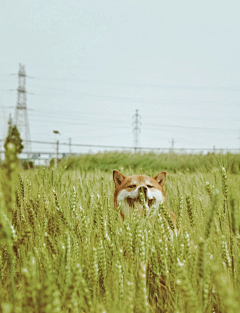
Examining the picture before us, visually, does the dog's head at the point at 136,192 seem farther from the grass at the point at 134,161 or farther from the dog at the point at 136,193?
the grass at the point at 134,161

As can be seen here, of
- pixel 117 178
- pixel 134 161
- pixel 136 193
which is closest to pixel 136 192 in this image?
pixel 136 193

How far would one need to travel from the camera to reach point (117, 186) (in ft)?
6.25

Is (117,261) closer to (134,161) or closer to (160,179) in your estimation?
(160,179)

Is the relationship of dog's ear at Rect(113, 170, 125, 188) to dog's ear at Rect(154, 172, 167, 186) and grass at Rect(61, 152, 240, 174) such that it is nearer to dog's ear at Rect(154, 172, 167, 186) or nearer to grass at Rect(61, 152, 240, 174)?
dog's ear at Rect(154, 172, 167, 186)

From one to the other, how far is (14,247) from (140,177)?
1176 millimetres

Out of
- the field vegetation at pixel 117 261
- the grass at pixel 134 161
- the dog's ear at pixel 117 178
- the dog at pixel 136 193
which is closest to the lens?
the field vegetation at pixel 117 261

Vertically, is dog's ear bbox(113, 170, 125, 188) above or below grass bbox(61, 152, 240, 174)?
below

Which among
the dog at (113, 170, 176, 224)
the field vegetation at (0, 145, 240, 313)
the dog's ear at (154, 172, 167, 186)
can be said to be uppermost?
the dog's ear at (154, 172, 167, 186)

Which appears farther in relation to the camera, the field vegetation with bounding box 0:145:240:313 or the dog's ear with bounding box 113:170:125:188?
the dog's ear with bounding box 113:170:125:188

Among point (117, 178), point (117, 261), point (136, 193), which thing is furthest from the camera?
point (117, 178)

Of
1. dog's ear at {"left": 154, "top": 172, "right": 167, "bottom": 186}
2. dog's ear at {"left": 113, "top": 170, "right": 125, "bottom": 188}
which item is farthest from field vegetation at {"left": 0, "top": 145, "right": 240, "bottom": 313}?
dog's ear at {"left": 154, "top": 172, "right": 167, "bottom": 186}

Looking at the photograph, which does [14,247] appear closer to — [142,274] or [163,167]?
[142,274]

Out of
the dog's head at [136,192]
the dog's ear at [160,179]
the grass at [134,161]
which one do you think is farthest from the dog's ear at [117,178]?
the grass at [134,161]

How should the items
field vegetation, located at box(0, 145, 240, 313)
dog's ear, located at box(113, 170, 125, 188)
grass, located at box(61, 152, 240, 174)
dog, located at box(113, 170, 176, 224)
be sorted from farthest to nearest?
1. grass, located at box(61, 152, 240, 174)
2. dog's ear, located at box(113, 170, 125, 188)
3. dog, located at box(113, 170, 176, 224)
4. field vegetation, located at box(0, 145, 240, 313)
